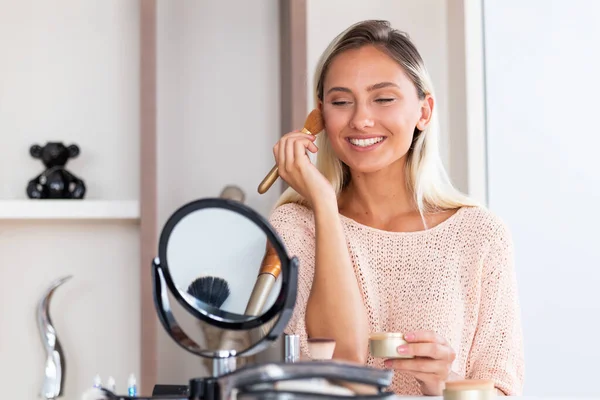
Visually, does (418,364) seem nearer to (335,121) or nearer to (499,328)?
(499,328)

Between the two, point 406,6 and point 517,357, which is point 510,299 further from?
point 406,6

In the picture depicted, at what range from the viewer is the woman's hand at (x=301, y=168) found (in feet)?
4.68

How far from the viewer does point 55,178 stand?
101 inches

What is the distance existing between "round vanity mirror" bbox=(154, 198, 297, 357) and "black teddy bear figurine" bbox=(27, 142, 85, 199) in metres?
1.84

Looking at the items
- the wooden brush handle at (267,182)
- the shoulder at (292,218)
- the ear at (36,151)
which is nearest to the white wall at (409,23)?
the ear at (36,151)

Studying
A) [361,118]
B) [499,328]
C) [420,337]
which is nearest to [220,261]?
[420,337]

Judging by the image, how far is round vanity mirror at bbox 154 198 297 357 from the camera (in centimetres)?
80

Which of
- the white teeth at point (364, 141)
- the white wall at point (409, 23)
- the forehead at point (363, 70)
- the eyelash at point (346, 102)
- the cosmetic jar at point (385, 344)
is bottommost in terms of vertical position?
the cosmetic jar at point (385, 344)

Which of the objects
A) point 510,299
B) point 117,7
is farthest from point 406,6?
point 510,299

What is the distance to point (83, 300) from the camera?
270cm

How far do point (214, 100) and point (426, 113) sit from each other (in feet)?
3.97

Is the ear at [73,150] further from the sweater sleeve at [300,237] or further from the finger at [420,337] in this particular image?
the finger at [420,337]

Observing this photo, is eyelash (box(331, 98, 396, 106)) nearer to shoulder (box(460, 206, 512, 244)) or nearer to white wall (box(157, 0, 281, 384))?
shoulder (box(460, 206, 512, 244))

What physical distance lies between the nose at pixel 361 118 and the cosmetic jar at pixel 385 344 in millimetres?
500
